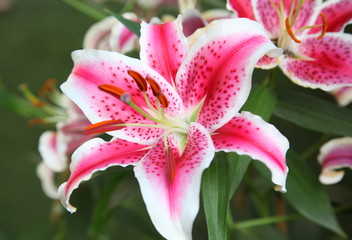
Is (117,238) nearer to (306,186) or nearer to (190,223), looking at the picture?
(306,186)

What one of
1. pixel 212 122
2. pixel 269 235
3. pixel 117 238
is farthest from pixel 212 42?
pixel 117 238

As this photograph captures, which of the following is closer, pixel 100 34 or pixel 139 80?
pixel 139 80

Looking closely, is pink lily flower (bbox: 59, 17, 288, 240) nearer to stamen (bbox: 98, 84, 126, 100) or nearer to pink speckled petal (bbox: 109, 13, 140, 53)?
stamen (bbox: 98, 84, 126, 100)

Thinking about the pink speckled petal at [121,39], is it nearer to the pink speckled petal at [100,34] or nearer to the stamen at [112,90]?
the pink speckled petal at [100,34]

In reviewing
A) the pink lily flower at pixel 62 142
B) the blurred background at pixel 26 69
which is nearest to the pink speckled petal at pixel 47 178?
the pink lily flower at pixel 62 142

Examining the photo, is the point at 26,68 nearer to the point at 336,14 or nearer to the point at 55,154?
the point at 55,154

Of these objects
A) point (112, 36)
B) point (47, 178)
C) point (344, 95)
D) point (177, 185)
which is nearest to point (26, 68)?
point (47, 178)
